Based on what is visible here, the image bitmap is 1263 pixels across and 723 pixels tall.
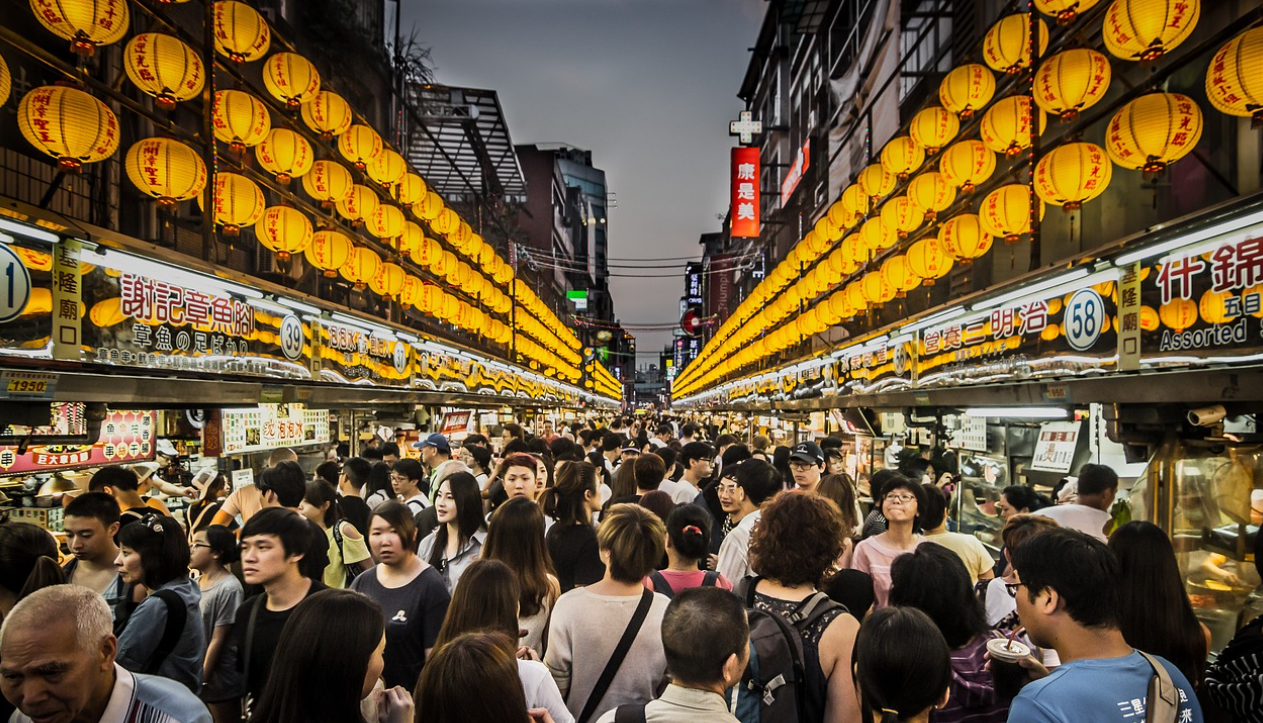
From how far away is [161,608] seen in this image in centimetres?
400

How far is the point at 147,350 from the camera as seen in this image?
7.27 m

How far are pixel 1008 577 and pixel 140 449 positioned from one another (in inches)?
442

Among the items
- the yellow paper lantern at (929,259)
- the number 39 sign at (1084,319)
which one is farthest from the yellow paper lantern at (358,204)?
the number 39 sign at (1084,319)

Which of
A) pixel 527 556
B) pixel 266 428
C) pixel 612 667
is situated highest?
pixel 266 428

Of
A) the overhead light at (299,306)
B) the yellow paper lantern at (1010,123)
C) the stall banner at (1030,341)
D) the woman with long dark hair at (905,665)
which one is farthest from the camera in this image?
the overhead light at (299,306)

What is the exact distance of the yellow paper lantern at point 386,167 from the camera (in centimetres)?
1156

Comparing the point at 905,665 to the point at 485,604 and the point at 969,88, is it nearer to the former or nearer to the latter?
the point at 485,604

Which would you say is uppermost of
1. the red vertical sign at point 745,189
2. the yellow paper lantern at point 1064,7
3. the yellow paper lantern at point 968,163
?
the red vertical sign at point 745,189

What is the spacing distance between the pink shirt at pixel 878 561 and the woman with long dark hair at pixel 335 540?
158 inches

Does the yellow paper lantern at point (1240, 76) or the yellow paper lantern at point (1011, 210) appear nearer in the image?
the yellow paper lantern at point (1240, 76)

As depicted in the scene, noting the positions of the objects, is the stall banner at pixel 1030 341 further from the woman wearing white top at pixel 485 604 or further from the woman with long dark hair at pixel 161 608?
the woman with long dark hair at pixel 161 608

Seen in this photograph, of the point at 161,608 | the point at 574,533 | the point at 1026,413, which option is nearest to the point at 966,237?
the point at 1026,413

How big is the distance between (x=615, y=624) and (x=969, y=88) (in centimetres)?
823

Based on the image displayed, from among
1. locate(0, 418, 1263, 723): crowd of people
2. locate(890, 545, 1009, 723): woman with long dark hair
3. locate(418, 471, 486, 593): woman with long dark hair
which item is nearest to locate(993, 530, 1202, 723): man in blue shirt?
locate(0, 418, 1263, 723): crowd of people
